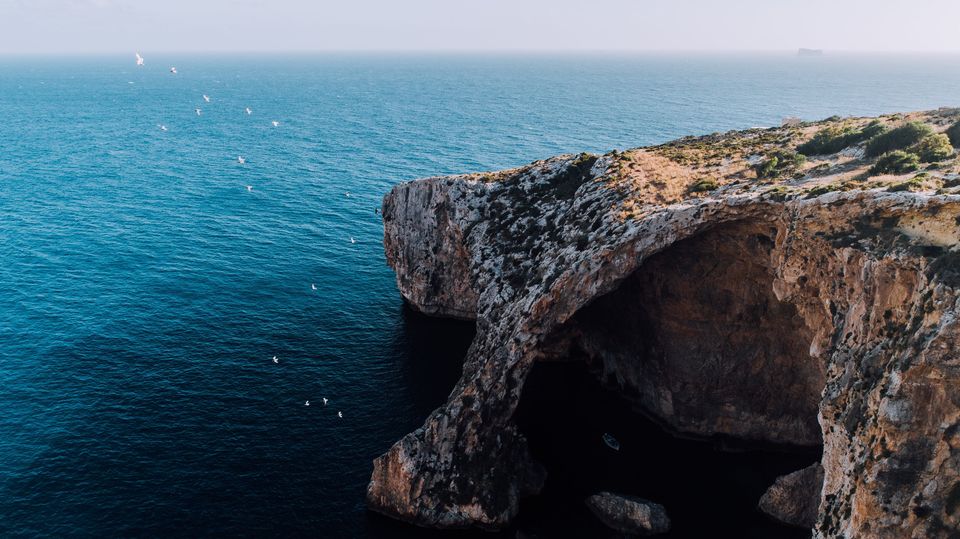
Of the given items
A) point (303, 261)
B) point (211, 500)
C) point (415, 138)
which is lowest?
point (211, 500)

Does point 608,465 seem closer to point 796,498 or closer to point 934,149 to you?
point 796,498

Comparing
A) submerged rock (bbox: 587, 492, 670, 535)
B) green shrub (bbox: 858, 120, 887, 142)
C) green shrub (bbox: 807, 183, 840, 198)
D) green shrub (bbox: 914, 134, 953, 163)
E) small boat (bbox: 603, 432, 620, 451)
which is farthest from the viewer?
green shrub (bbox: 858, 120, 887, 142)

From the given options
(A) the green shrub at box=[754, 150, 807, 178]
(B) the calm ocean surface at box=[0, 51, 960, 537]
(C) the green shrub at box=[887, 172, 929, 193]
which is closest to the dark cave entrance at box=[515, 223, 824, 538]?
(A) the green shrub at box=[754, 150, 807, 178]

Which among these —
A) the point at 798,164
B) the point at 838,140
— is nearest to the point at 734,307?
the point at 798,164

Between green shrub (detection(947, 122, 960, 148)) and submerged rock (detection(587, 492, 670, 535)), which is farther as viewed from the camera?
green shrub (detection(947, 122, 960, 148))

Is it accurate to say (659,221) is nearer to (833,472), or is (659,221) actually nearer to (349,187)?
(833,472)

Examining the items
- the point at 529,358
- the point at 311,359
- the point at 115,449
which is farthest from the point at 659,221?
the point at 115,449

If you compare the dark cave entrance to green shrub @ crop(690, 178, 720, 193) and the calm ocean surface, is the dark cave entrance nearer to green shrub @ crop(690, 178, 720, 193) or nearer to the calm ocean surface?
green shrub @ crop(690, 178, 720, 193)
